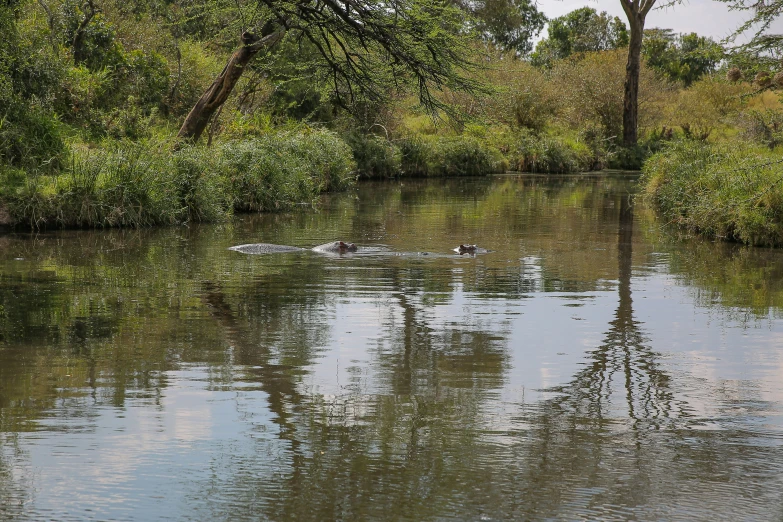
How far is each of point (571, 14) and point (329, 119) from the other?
51.1 m

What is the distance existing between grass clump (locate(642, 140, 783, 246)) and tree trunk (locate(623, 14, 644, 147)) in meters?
18.9

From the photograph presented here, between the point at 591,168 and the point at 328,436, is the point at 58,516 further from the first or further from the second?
the point at 591,168

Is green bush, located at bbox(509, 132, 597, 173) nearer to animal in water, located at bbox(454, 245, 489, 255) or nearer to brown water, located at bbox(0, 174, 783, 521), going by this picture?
animal in water, located at bbox(454, 245, 489, 255)

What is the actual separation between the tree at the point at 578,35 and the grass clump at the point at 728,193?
168ft

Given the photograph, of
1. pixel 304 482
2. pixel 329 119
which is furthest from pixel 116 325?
pixel 329 119

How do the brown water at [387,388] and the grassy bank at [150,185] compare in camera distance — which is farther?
the grassy bank at [150,185]

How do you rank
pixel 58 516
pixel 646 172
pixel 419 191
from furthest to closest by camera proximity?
pixel 419 191 → pixel 646 172 → pixel 58 516

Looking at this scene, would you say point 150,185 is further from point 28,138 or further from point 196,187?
point 28,138

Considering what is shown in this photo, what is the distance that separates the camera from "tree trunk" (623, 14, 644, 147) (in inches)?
1474

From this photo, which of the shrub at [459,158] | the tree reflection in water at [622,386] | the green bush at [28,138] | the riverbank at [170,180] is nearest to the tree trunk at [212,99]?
the riverbank at [170,180]

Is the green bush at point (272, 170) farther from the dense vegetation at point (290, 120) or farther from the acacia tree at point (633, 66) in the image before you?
the acacia tree at point (633, 66)

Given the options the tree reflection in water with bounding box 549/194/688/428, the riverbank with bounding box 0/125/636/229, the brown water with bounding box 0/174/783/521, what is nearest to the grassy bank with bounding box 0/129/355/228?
the riverbank with bounding box 0/125/636/229

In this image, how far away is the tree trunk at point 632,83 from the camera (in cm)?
3744

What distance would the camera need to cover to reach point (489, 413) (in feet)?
18.8
